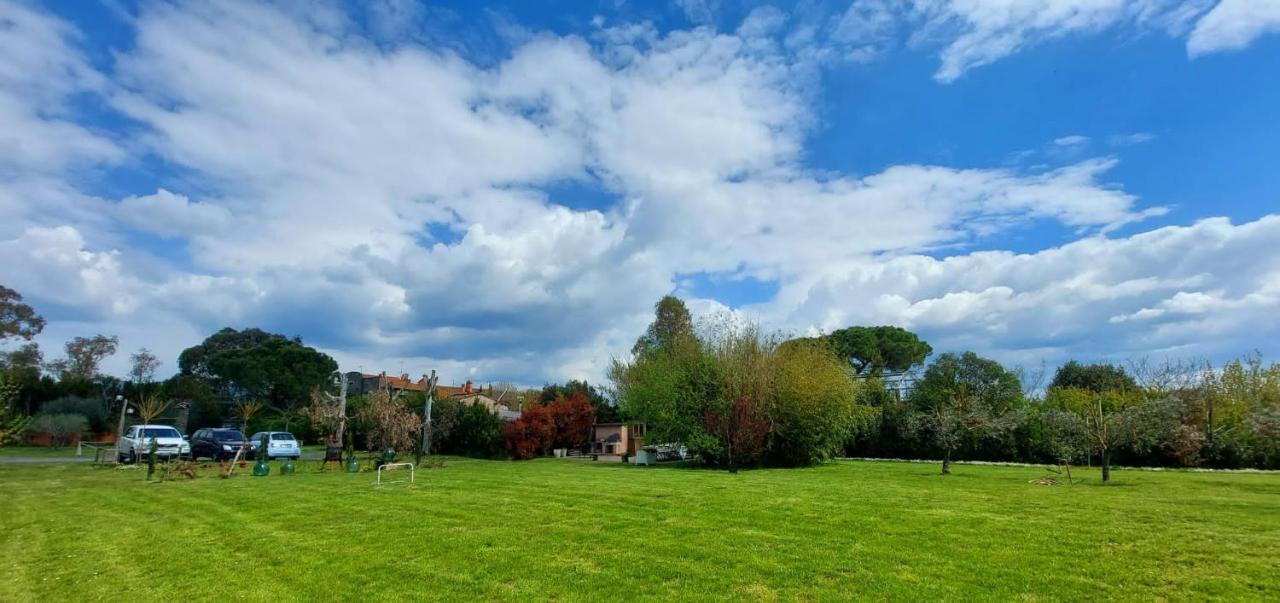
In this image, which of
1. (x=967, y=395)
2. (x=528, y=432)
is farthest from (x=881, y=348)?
(x=528, y=432)

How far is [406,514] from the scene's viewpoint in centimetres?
1172

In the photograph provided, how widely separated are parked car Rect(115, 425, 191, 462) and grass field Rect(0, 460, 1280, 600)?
48.9 feet

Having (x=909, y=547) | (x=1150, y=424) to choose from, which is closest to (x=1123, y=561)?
(x=909, y=547)

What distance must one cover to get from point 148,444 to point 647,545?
28.6 m

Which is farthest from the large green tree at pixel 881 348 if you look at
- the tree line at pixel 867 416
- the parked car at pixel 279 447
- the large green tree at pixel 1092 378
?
the parked car at pixel 279 447

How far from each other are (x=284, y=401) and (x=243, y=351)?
726 cm

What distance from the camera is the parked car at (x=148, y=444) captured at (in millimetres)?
27688

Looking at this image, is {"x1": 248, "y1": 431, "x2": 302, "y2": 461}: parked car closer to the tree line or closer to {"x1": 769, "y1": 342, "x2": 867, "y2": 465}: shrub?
the tree line

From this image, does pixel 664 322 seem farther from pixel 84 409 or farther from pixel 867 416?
pixel 84 409

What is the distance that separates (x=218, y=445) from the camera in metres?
31.0

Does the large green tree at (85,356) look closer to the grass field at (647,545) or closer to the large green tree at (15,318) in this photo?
the large green tree at (15,318)

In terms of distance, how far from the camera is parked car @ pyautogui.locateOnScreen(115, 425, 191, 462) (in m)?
27.7

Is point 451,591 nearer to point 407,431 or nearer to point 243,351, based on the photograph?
point 407,431

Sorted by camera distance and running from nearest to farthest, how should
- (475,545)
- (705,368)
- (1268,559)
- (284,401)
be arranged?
(1268,559)
(475,545)
(705,368)
(284,401)
